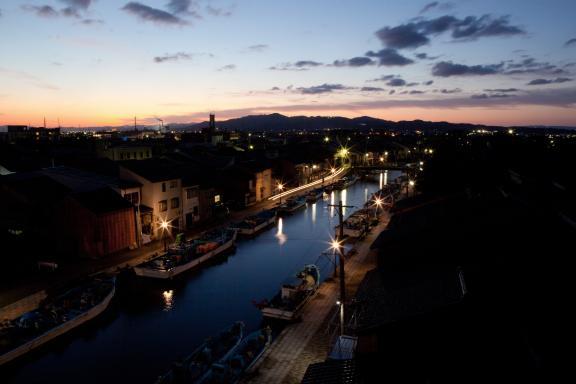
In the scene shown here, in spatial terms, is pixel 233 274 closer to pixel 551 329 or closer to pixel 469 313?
pixel 469 313

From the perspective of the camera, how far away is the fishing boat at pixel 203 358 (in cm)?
1748

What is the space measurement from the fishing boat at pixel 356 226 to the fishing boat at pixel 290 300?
1416 centimetres

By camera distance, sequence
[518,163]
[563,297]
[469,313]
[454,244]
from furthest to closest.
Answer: [518,163]
[454,244]
[469,313]
[563,297]

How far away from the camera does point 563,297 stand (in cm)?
1091

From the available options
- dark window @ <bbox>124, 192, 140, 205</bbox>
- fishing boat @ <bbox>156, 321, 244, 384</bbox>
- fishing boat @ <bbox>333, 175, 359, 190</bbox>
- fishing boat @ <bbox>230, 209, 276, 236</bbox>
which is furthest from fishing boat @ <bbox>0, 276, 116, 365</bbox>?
fishing boat @ <bbox>333, 175, 359, 190</bbox>

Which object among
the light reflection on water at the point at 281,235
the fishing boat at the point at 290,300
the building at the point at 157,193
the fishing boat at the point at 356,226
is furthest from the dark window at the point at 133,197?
the fishing boat at the point at 356,226

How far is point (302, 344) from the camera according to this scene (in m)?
20.1

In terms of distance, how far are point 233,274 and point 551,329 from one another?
85.9 ft

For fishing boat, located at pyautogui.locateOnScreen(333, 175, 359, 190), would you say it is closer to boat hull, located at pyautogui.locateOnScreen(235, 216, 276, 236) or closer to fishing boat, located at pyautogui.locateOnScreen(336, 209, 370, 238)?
fishing boat, located at pyautogui.locateOnScreen(336, 209, 370, 238)

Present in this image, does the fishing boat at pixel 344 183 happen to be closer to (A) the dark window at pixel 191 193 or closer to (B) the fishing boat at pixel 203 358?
(A) the dark window at pixel 191 193

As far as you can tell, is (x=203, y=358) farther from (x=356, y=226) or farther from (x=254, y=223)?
(x=254, y=223)

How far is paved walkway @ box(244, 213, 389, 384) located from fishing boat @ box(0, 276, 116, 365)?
1135 centimetres

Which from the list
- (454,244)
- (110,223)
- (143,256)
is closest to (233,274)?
(143,256)

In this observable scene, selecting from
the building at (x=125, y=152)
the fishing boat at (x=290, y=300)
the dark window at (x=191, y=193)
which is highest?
the building at (x=125, y=152)
